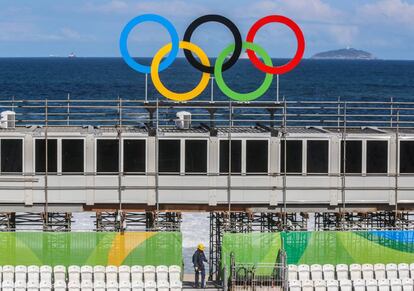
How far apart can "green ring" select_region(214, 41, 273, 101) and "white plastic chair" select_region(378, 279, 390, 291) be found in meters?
10.4

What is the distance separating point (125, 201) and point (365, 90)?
501 feet

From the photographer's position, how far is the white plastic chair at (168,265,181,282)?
1671 inches

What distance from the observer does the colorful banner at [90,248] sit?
43.3 m

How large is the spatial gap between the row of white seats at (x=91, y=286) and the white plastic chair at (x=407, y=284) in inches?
349

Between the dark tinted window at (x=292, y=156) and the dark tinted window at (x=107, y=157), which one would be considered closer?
the dark tinted window at (x=107, y=157)

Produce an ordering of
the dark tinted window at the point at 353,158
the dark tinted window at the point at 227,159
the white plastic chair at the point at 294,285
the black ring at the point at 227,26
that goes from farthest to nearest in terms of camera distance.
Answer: the black ring at the point at 227,26
the dark tinted window at the point at 353,158
the dark tinted window at the point at 227,159
the white plastic chair at the point at 294,285

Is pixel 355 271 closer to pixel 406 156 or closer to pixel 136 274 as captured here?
pixel 406 156

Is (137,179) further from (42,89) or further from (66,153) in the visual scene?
(42,89)

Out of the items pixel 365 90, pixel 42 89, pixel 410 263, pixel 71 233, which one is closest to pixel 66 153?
pixel 71 233

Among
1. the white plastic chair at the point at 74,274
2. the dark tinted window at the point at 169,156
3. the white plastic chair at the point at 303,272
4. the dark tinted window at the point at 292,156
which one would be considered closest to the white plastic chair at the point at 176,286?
the white plastic chair at the point at 74,274

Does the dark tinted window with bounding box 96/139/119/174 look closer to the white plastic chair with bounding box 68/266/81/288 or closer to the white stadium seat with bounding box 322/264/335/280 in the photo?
the white plastic chair with bounding box 68/266/81/288

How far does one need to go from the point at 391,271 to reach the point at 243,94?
10534mm

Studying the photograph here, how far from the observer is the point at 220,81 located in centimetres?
4800

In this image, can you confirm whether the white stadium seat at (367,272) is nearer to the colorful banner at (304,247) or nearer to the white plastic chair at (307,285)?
the colorful banner at (304,247)
